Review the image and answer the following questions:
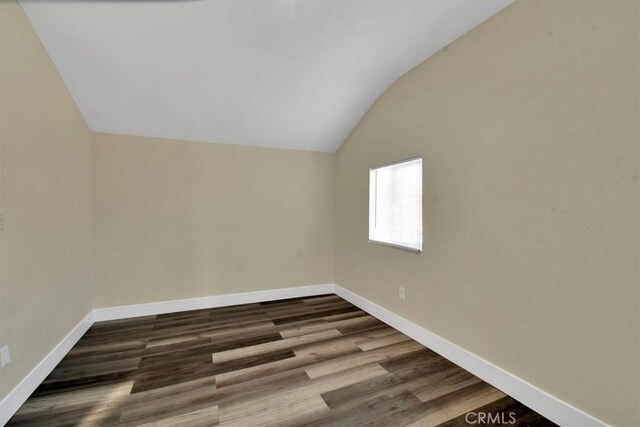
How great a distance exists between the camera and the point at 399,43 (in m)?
2.36

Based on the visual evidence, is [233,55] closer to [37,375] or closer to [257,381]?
[257,381]

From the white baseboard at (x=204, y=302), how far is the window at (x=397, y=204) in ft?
4.12

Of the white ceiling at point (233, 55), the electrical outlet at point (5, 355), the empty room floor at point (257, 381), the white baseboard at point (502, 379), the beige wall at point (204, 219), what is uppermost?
the white ceiling at point (233, 55)

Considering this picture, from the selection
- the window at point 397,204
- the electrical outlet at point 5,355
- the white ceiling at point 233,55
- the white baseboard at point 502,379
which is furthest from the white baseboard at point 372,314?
the white ceiling at point 233,55

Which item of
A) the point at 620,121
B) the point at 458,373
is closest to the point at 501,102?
the point at 620,121

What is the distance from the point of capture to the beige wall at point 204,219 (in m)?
3.06

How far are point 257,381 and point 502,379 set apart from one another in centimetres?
166

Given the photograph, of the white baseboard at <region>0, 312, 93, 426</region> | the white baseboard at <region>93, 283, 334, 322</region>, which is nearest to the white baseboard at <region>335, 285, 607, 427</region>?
the white baseboard at <region>93, 283, 334, 322</region>

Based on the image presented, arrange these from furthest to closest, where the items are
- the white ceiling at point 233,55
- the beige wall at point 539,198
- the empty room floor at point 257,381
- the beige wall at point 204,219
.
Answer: the beige wall at point 204,219 < the white ceiling at point 233,55 < the empty room floor at point 257,381 < the beige wall at point 539,198

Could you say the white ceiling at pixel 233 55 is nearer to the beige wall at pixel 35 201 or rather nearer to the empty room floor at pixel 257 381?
the beige wall at pixel 35 201

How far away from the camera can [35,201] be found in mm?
1998

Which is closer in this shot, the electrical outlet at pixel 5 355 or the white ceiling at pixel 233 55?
the electrical outlet at pixel 5 355

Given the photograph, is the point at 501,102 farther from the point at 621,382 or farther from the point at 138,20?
the point at 138,20

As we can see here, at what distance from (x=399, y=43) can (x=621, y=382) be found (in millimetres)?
2565
